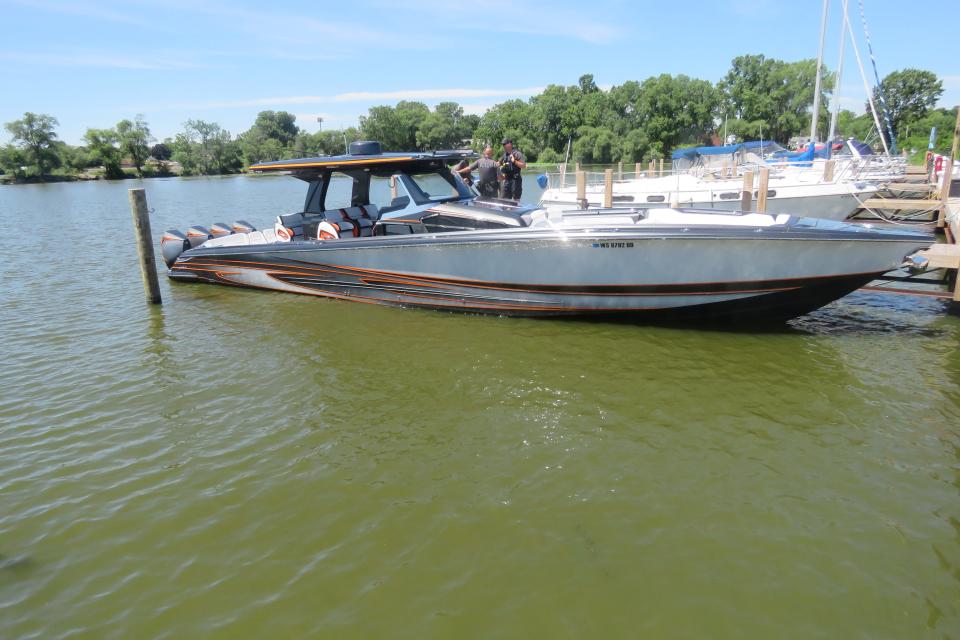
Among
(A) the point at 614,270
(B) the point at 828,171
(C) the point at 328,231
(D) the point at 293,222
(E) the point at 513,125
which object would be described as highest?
(E) the point at 513,125

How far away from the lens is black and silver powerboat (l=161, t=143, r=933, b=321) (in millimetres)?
7320

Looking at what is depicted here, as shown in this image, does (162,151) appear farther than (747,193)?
Yes

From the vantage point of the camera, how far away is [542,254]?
26.5ft

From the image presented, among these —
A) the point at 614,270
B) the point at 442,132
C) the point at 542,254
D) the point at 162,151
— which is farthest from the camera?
the point at 162,151

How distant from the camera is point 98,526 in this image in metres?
4.44

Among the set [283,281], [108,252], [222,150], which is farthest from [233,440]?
[222,150]

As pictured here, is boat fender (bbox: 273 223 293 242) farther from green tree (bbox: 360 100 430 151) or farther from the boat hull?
green tree (bbox: 360 100 430 151)

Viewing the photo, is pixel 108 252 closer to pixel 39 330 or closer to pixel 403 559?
pixel 39 330

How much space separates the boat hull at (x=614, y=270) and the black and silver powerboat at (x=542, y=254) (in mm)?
17

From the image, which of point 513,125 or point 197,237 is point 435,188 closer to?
point 197,237

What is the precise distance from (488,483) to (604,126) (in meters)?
82.7

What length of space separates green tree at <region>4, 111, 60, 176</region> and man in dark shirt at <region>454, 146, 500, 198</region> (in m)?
95.9

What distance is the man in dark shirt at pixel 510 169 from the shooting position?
1162cm

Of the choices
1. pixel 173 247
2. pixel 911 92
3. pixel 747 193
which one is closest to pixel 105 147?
pixel 173 247
